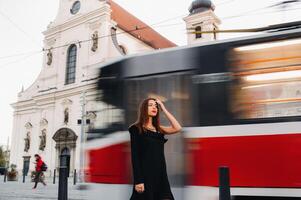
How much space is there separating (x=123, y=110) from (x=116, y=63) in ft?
3.22

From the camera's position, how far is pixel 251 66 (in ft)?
20.8

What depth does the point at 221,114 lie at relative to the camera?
644 centimetres

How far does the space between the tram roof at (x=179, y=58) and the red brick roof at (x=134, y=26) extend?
3240 cm

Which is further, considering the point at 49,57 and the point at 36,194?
the point at 49,57

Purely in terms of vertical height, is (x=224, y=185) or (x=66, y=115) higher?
(x=66, y=115)

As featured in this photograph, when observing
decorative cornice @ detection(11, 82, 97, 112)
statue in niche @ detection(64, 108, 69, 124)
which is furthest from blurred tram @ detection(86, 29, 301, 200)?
statue in niche @ detection(64, 108, 69, 124)

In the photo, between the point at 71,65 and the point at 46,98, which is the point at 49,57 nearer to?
the point at 71,65

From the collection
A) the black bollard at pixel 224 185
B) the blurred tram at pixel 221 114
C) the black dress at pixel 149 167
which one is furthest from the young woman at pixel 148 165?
the blurred tram at pixel 221 114

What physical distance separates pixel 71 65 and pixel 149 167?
118ft

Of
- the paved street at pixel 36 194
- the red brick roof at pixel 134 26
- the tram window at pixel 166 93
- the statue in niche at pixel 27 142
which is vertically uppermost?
the red brick roof at pixel 134 26

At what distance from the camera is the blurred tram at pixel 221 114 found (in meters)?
5.96

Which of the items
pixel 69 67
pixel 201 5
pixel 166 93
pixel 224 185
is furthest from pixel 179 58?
pixel 201 5

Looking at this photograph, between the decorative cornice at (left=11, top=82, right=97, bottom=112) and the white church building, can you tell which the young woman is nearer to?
the white church building

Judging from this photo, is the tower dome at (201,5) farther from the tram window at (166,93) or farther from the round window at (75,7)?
the tram window at (166,93)
